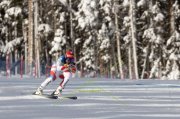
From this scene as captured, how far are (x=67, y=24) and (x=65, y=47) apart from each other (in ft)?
9.09

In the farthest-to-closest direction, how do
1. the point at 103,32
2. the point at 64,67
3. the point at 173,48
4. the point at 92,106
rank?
the point at 103,32 < the point at 173,48 < the point at 64,67 < the point at 92,106

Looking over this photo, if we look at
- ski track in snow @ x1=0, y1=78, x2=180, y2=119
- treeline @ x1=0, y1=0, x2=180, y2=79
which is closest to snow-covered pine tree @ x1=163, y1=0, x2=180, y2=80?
treeline @ x1=0, y1=0, x2=180, y2=79

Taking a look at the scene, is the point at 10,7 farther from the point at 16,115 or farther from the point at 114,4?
the point at 16,115

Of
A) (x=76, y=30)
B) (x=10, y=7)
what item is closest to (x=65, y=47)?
(x=76, y=30)

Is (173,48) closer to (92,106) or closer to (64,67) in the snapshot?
(64,67)

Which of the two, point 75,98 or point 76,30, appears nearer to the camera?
point 75,98

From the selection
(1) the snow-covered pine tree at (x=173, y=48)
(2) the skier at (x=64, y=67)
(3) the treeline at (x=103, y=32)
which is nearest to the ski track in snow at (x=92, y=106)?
(2) the skier at (x=64, y=67)

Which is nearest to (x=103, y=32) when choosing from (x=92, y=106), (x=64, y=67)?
(x=64, y=67)

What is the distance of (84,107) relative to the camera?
40.8ft

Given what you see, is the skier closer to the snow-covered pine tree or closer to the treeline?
the treeline

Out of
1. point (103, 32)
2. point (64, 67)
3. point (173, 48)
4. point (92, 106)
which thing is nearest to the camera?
point (92, 106)

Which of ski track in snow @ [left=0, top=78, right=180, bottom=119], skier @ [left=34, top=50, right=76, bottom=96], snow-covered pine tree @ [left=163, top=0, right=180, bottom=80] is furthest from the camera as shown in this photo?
snow-covered pine tree @ [left=163, top=0, right=180, bottom=80]

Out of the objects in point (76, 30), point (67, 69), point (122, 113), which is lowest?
point (122, 113)

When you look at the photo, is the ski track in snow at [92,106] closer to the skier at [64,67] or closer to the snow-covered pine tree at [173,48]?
the skier at [64,67]
